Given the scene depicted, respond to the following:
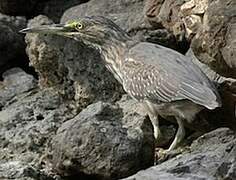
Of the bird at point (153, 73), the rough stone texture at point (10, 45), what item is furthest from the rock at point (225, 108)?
the rough stone texture at point (10, 45)

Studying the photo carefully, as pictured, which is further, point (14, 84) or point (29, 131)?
point (14, 84)

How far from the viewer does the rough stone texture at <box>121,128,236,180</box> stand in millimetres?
3781

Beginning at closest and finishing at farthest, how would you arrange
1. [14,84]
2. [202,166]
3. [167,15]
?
1. [202,166]
2. [167,15]
3. [14,84]

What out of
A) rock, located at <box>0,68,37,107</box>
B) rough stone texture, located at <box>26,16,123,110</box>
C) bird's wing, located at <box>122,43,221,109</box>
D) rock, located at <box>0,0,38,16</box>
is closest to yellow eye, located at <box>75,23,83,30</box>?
rough stone texture, located at <box>26,16,123,110</box>

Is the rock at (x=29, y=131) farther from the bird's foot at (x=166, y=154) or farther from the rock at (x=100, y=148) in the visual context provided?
the bird's foot at (x=166, y=154)

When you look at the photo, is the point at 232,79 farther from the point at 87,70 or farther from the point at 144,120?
the point at 87,70

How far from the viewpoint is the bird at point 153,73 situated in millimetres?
4527

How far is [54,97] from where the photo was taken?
18.3 ft

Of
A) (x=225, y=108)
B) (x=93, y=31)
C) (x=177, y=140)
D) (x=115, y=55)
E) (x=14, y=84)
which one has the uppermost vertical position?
(x=93, y=31)

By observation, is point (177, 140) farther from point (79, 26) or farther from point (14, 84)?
point (14, 84)

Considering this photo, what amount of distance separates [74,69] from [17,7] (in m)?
1.76

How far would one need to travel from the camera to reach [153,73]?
4.71 metres

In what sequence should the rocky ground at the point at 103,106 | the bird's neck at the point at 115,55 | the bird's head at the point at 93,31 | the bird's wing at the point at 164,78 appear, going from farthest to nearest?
the bird's head at the point at 93,31
the bird's neck at the point at 115,55
the bird's wing at the point at 164,78
the rocky ground at the point at 103,106

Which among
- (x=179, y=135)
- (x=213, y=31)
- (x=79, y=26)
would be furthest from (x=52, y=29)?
(x=213, y=31)
